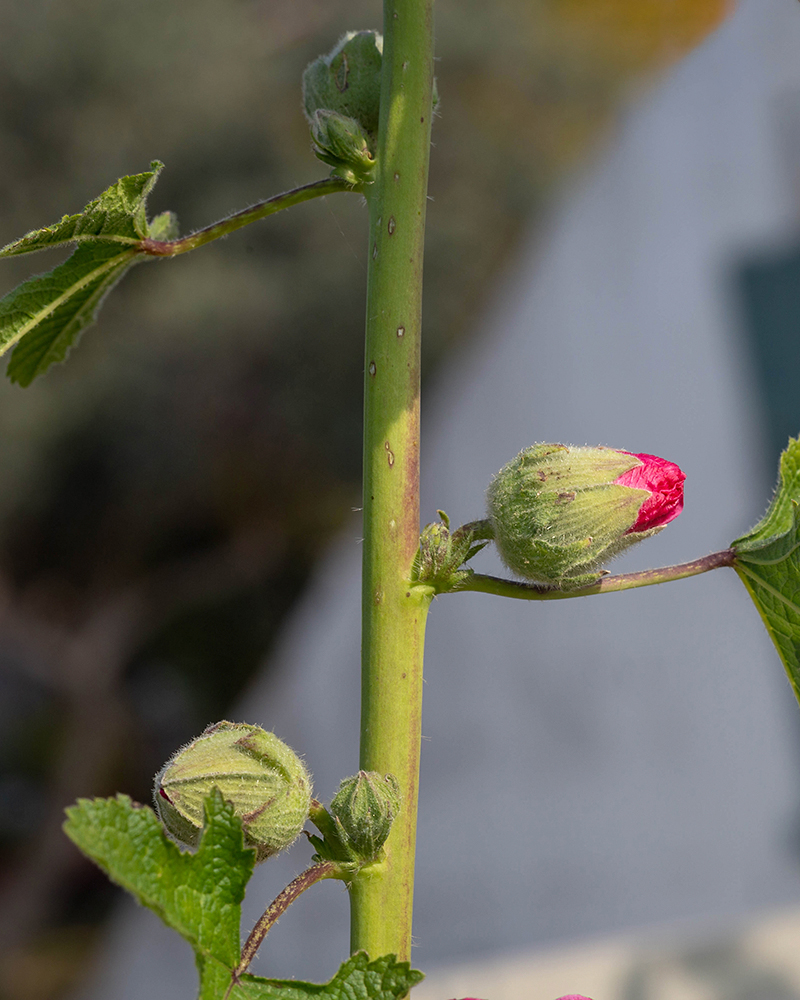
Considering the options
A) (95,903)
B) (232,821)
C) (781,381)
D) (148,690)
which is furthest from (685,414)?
(232,821)

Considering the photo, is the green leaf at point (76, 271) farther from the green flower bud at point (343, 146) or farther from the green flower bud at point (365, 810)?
the green flower bud at point (365, 810)

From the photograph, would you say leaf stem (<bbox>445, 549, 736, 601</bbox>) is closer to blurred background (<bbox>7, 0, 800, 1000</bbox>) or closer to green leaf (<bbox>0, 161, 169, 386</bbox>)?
green leaf (<bbox>0, 161, 169, 386</bbox>)

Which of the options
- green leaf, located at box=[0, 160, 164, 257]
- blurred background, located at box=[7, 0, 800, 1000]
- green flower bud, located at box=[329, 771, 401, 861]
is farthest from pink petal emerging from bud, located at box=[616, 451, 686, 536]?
blurred background, located at box=[7, 0, 800, 1000]

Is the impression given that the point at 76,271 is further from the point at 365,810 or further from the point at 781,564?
the point at 781,564

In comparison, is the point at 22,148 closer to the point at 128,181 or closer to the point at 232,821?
the point at 128,181

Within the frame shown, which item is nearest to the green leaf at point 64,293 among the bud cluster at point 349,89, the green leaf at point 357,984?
the bud cluster at point 349,89

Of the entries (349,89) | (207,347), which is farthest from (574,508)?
(207,347)
